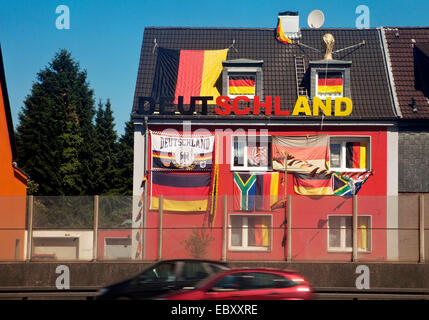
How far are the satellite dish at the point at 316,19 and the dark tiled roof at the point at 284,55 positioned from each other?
371 mm

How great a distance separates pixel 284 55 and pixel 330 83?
3.30 meters

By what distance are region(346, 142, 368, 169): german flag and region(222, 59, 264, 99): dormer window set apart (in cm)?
521

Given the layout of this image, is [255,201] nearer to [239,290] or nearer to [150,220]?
[150,220]

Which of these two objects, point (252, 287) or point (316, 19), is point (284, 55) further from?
point (252, 287)

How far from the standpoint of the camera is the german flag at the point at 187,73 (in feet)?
90.5

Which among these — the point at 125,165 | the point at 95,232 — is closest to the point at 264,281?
the point at 95,232

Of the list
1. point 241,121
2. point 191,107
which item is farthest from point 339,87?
point 191,107

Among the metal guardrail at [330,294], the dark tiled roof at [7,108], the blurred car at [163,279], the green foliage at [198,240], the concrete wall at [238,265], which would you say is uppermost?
the dark tiled roof at [7,108]

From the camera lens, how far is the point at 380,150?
26359 millimetres

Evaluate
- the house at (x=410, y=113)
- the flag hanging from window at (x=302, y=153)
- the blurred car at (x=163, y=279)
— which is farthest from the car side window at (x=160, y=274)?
the flag hanging from window at (x=302, y=153)

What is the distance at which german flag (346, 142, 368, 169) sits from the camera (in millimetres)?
26562

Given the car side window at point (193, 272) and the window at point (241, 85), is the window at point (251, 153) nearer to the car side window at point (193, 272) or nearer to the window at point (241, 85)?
the window at point (241, 85)

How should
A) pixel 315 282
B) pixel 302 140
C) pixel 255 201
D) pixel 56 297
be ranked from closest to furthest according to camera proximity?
pixel 56 297
pixel 315 282
pixel 255 201
pixel 302 140
